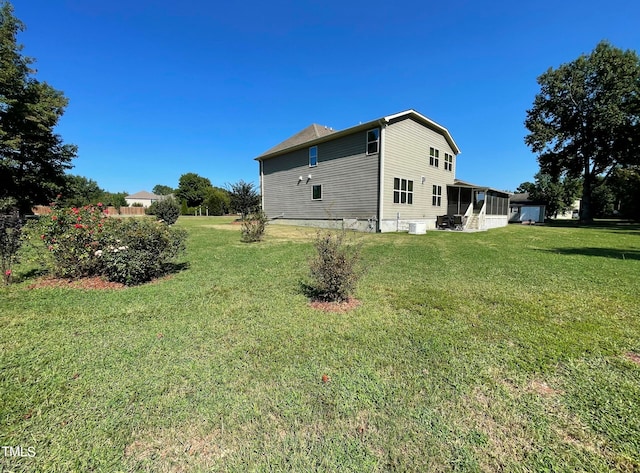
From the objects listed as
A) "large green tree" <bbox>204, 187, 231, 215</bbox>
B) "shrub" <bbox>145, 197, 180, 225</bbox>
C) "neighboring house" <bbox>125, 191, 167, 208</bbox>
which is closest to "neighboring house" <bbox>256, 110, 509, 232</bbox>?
"shrub" <bbox>145, 197, 180, 225</bbox>

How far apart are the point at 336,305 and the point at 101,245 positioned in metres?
4.54

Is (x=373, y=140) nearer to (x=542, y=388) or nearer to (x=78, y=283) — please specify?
(x=78, y=283)

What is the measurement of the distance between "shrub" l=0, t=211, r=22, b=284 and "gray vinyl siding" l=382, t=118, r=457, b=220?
44.8 feet

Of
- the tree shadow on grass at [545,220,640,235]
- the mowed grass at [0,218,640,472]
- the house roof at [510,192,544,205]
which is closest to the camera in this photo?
the mowed grass at [0,218,640,472]

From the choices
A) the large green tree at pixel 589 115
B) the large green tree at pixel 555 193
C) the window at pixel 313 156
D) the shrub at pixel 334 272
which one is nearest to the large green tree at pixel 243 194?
the window at pixel 313 156

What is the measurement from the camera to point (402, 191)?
640 inches

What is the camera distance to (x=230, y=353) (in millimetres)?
2684

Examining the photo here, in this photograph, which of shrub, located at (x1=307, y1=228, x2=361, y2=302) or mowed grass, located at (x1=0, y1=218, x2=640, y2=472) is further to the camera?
shrub, located at (x1=307, y1=228, x2=361, y2=302)

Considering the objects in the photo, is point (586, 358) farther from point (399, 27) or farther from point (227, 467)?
point (399, 27)

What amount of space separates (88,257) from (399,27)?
14.9 meters

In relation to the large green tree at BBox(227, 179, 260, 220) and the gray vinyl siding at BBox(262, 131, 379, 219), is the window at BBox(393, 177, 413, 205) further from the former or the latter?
the large green tree at BBox(227, 179, 260, 220)

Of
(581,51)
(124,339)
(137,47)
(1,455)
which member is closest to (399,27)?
(137,47)

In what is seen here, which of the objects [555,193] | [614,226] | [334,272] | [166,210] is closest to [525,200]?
[555,193]

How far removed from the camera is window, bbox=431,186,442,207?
19.0m
